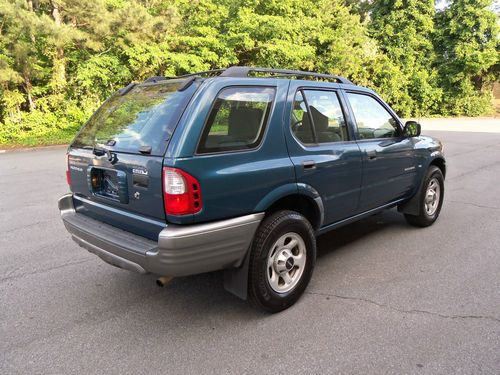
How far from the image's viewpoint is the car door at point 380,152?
3.99m

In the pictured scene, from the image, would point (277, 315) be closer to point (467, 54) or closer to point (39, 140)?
point (39, 140)

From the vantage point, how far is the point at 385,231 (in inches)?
198

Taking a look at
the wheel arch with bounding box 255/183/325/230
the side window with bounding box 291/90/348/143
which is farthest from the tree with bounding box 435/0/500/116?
the wheel arch with bounding box 255/183/325/230

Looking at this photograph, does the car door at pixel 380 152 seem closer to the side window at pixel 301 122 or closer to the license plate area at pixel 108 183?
the side window at pixel 301 122

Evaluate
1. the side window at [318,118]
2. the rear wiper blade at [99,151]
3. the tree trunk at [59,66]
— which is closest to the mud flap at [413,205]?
the side window at [318,118]

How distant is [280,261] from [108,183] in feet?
4.81

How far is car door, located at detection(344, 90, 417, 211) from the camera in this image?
3986mm

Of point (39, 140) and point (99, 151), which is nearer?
point (99, 151)

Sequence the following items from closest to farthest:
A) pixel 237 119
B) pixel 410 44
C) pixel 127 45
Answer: pixel 237 119
pixel 127 45
pixel 410 44

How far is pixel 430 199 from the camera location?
203 inches

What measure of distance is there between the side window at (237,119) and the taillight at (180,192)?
0.74 feet

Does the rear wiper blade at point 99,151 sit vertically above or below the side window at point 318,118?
below

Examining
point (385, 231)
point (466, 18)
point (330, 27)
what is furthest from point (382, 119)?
point (466, 18)

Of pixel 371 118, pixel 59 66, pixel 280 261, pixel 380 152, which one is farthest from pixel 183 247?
pixel 59 66
